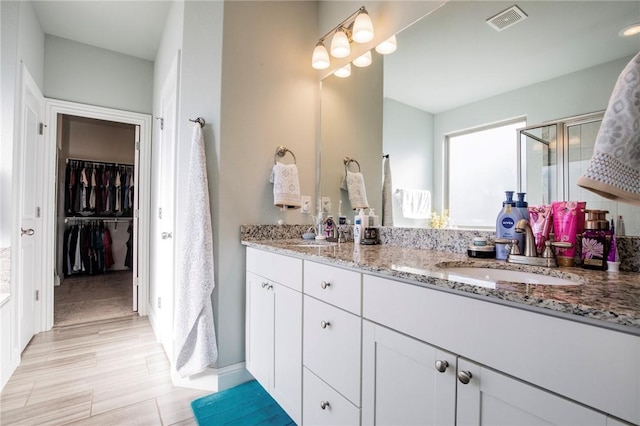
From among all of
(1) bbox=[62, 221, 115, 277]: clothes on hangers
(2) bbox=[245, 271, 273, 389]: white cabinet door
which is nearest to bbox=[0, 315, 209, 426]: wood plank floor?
(2) bbox=[245, 271, 273, 389]: white cabinet door

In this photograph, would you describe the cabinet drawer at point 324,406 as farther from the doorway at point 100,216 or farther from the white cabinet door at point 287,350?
the doorway at point 100,216

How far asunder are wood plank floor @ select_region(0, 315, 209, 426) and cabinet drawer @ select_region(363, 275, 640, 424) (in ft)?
4.78

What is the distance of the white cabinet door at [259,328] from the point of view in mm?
1634

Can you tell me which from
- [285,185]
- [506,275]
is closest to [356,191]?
[285,185]

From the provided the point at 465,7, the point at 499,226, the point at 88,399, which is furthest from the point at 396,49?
the point at 88,399

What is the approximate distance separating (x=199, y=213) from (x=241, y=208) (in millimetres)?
261

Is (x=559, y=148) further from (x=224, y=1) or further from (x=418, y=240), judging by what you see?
(x=224, y=1)

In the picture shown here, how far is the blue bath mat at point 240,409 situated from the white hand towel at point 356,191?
1.26 meters

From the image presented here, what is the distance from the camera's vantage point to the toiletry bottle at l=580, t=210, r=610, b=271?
37.0 inches

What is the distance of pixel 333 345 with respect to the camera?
117cm

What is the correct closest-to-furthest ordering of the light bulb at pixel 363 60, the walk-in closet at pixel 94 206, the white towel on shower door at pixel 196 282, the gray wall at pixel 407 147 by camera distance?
the gray wall at pixel 407 147 → the white towel on shower door at pixel 196 282 → the light bulb at pixel 363 60 → the walk-in closet at pixel 94 206

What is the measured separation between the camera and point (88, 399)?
1.76m

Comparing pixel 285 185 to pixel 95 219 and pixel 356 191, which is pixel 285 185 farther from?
pixel 95 219

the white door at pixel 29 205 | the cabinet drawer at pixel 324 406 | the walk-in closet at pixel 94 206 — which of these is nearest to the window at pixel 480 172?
the cabinet drawer at pixel 324 406
